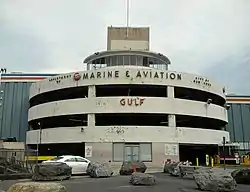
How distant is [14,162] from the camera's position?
2705 centimetres

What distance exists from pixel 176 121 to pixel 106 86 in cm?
981

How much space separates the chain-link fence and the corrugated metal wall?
24787 millimetres

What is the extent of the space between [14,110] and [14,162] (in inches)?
1137

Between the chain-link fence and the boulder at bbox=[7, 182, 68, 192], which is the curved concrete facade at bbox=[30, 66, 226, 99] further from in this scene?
the boulder at bbox=[7, 182, 68, 192]

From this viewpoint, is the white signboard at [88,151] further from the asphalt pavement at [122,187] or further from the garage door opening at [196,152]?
the asphalt pavement at [122,187]

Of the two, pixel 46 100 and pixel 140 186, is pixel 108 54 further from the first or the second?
pixel 140 186

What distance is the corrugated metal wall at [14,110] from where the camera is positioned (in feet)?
177

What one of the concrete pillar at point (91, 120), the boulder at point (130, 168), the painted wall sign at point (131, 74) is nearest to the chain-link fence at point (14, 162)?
the boulder at point (130, 168)

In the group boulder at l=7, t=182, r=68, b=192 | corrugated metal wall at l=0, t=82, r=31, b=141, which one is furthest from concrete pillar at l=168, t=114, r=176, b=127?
boulder at l=7, t=182, r=68, b=192

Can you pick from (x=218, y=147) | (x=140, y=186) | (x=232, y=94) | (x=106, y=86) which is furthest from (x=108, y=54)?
(x=140, y=186)

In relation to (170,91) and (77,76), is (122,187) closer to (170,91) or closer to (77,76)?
(170,91)

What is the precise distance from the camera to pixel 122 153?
38.8 m

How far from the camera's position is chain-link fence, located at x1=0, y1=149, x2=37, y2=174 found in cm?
2430

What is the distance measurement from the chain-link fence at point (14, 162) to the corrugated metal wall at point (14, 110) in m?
24.8
